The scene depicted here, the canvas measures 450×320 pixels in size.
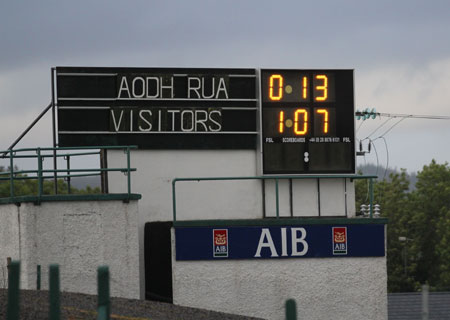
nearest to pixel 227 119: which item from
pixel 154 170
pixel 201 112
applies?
pixel 201 112

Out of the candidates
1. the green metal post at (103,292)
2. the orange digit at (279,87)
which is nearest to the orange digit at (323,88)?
the orange digit at (279,87)

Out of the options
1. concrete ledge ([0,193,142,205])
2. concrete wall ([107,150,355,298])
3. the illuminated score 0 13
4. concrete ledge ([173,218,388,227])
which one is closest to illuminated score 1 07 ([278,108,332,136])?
the illuminated score 0 13

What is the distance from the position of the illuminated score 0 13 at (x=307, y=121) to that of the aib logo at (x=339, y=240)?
79.7 inches

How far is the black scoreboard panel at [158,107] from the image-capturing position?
22922 millimetres

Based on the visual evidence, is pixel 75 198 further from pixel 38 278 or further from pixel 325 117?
pixel 325 117

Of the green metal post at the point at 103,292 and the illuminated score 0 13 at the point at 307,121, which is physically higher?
the illuminated score 0 13 at the point at 307,121

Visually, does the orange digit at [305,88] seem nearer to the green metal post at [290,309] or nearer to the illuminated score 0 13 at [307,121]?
the illuminated score 0 13 at [307,121]

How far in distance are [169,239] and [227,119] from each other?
11.6ft

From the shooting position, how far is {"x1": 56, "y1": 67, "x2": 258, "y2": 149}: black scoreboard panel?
22.9m

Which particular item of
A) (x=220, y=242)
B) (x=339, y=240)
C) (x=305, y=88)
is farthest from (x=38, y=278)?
(x=305, y=88)

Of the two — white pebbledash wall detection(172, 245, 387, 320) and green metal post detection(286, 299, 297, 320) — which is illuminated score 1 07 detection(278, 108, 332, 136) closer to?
white pebbledash wall detection(172, 245, 387, 320)

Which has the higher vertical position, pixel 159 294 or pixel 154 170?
pixel 154 170

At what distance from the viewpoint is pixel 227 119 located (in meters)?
23.6

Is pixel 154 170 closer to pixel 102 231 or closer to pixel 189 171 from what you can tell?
pixel 189 171
